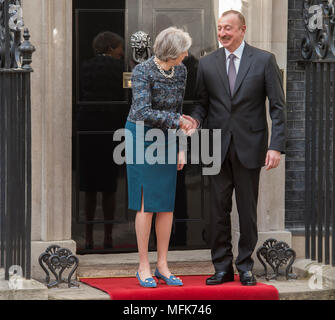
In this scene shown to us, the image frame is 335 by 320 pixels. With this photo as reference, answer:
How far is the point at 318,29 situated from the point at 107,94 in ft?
5.93

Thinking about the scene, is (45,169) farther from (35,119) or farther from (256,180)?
(256,180)

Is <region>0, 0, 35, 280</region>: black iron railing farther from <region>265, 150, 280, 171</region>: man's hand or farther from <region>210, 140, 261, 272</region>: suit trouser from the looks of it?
<region>265, 150, 280, 171</region>: man's hand

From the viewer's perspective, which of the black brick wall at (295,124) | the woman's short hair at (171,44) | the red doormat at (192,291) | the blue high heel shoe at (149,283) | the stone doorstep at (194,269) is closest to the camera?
the woman's short hair at (171,44)

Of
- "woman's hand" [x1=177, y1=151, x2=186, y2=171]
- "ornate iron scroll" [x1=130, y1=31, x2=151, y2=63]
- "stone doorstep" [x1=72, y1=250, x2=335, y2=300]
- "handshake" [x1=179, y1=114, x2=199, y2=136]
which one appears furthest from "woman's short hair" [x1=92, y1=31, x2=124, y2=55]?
"stone doorstep" [x1=72, y1=250, x2=335, y2=300]

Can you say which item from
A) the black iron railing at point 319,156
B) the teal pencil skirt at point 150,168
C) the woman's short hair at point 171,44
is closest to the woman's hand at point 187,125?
the teal pencil skirt at point 150,168

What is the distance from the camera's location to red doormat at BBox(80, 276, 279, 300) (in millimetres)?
6820

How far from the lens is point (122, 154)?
7.97 m

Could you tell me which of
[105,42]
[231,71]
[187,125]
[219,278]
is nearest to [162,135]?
[187,125]

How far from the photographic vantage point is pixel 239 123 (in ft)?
23.0

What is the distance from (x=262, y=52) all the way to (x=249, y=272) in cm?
164

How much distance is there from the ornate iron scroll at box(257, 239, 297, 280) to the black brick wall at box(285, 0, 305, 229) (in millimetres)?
396

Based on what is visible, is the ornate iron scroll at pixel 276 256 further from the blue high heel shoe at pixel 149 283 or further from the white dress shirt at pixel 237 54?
the white dress shirt at pixel 237 54

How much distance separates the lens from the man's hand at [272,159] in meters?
6.88

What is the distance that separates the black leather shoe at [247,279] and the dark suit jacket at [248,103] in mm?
824
